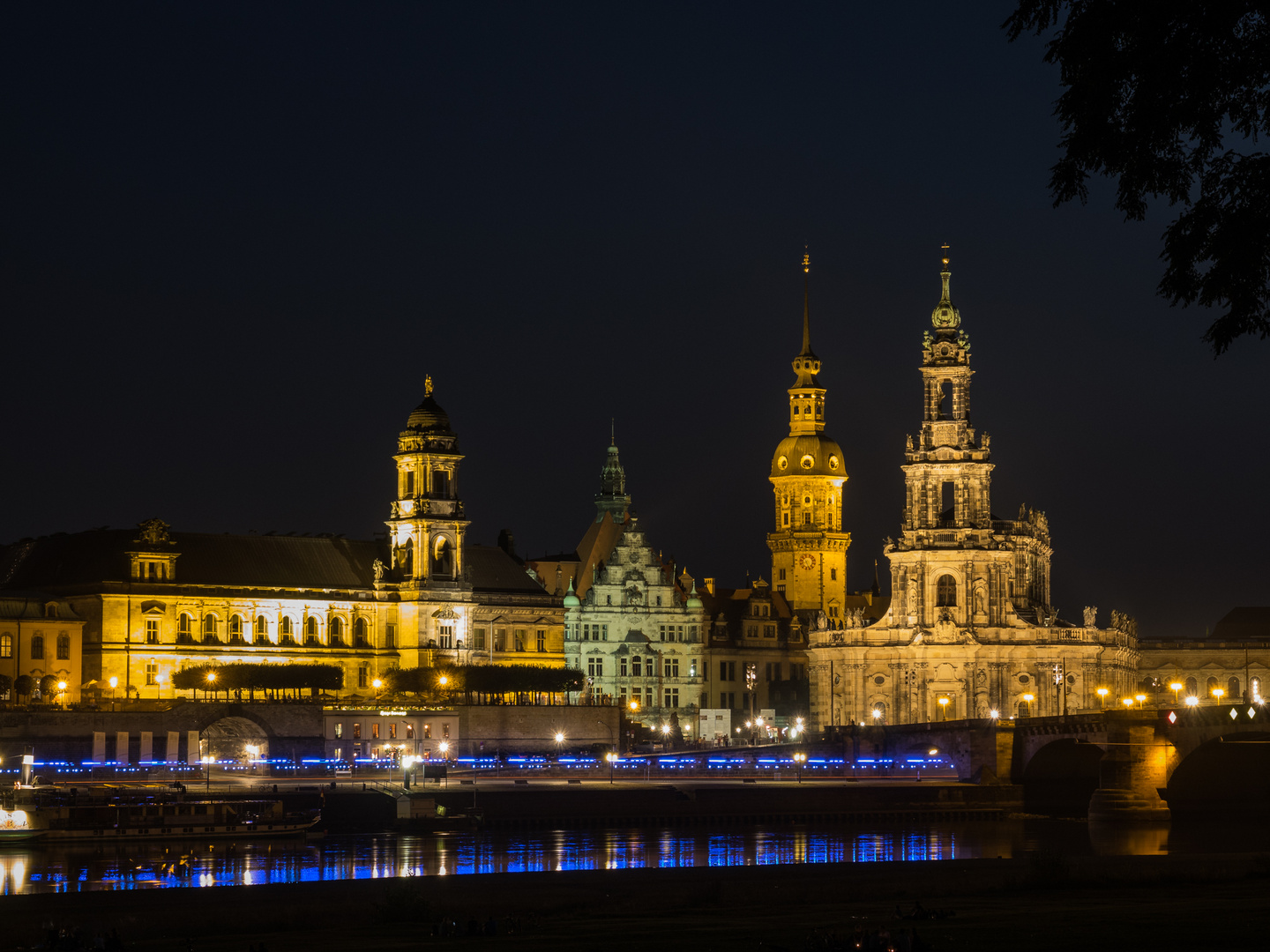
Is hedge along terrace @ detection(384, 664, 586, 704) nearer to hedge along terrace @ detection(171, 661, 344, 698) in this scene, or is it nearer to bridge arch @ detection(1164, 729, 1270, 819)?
hedge along terrace @ detection(171, 661, 344, 698)

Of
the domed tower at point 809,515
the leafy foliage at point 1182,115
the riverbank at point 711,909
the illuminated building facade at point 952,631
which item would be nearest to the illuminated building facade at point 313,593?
the illuminated building facade at point 952,631

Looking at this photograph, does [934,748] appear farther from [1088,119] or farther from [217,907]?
[1088,119]

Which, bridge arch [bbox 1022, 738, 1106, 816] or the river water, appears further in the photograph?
bridge arch [bbox 1022, 738, 1106, 816]

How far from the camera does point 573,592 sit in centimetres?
13438

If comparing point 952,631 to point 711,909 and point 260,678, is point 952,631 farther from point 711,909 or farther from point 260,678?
point 711,909

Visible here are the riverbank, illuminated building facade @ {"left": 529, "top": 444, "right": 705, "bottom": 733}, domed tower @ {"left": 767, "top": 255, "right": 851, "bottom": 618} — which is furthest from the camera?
domed tower @ {"left": 767, "top": 255, "right": 851, "bottom": 618}

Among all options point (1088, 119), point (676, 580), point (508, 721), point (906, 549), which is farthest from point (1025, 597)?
point (1088, 119)

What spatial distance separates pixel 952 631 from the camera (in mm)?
125312

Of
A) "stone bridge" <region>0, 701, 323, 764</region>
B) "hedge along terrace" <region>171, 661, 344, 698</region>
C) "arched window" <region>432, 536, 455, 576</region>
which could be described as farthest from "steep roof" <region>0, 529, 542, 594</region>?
"stone bridge" <region>0, 701, 323, 764</region>

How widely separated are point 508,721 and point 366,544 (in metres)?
18.0

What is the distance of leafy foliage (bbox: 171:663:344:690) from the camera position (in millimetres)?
109688

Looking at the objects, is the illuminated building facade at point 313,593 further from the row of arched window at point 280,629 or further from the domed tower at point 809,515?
the domed tower at point 809,515

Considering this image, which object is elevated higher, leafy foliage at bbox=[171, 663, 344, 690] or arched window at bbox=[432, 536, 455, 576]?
arched window at bbox=[432, 536, 455, 576]

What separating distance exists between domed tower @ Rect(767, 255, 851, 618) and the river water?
7216 cm
